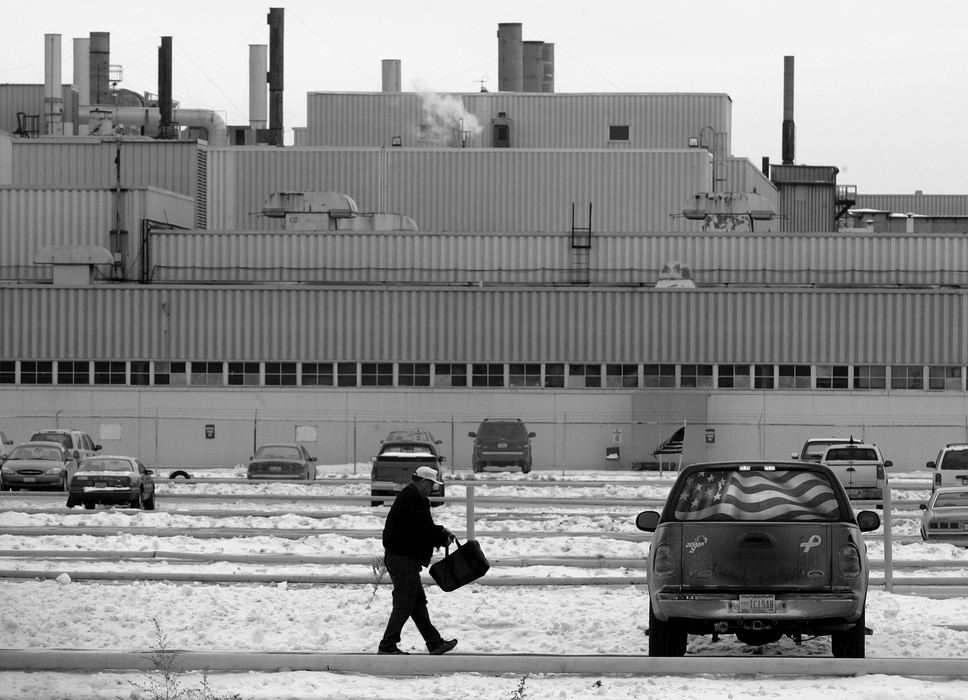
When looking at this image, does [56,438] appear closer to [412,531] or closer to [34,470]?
[34,470]

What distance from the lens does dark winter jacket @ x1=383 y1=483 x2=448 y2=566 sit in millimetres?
15461

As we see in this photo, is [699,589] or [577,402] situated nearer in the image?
[699,589]

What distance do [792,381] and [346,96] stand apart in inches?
1285

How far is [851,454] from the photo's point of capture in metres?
37.2

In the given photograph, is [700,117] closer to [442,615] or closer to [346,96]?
[346,96]

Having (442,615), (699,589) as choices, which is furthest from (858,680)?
(442,615)

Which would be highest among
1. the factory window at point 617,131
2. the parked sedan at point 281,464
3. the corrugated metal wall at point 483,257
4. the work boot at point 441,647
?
the factory window at point 617,131

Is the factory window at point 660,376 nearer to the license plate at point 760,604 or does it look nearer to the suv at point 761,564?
the suv at point 761,564

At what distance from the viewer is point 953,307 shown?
57656 millimetres

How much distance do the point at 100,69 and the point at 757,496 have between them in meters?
97.8

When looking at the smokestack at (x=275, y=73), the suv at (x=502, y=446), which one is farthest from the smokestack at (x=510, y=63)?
the suv at (x=502, y=446)

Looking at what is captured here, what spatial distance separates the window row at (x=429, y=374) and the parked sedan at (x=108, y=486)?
76.3 ft

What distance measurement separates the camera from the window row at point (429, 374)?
2275 inches

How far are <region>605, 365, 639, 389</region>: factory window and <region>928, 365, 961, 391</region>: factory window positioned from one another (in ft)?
30.6
